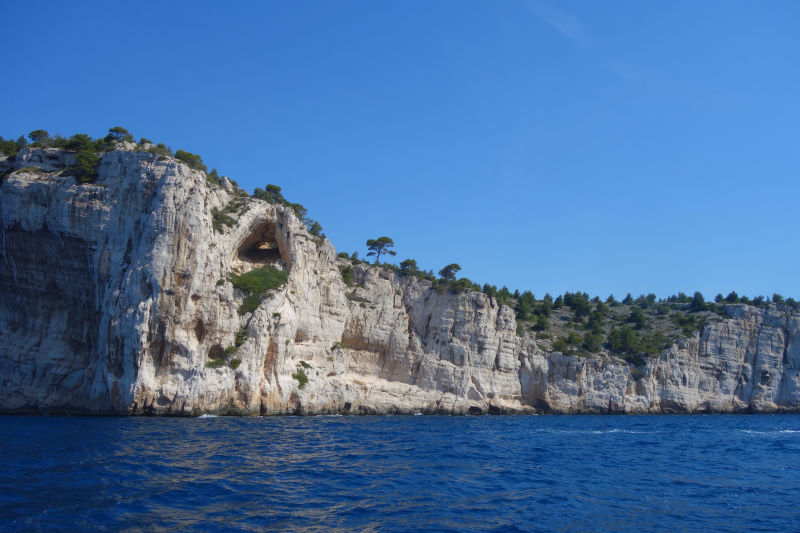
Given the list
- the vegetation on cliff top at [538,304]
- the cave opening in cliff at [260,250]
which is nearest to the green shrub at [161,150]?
the vegetation on cliff top at [538,304]

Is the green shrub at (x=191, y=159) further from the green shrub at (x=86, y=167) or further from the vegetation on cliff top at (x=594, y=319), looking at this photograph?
the vegetation on cliff top at (x=594, y=319)

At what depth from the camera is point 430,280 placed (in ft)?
197

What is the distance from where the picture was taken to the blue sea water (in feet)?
43.0

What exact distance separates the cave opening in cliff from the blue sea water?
2112 cm

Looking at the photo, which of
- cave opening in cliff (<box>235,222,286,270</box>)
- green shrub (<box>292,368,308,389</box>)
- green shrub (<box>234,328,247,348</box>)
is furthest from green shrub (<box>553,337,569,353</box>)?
green shrub (<box>234,328,247,348</box>)

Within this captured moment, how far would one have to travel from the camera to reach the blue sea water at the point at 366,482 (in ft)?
43.0

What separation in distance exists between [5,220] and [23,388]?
11.3 metres

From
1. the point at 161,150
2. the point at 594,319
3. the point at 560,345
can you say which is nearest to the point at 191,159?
the point at 161,150

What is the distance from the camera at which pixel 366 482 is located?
A: 57.4ft

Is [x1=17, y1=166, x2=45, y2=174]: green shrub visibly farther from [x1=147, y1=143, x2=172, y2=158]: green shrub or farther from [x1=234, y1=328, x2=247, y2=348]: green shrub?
[x1=234, y1=328, x2=247, y2=348]: green shrub

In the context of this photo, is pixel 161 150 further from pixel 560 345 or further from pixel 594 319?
pixel 594 319

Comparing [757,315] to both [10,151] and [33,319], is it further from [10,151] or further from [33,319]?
[10,151]

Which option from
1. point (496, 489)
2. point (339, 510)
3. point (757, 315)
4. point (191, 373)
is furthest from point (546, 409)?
point (339, 510)

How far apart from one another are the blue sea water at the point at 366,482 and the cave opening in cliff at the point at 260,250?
21.1 metres
